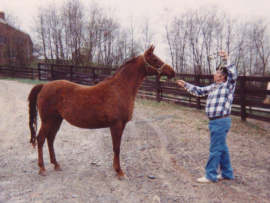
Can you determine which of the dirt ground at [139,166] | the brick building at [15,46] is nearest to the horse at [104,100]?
the dirt ground at [139,166]

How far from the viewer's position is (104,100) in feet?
12.3

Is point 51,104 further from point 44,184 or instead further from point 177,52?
point 177,52

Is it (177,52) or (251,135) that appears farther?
(177,52)

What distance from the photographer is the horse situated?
3727 millimetres

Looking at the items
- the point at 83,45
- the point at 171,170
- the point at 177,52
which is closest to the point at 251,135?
the point at 171,170

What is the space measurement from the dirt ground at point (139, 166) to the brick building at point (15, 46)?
1042 inches

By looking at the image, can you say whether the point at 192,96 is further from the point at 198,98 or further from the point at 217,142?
the point at 217,142

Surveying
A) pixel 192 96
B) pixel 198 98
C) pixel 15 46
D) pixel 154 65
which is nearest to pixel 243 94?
pixel 198 98

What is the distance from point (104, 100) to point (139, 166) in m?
1.41

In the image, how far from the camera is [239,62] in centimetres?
2472

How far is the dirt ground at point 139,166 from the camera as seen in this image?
322 centimetres

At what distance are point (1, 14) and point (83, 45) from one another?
18315mm

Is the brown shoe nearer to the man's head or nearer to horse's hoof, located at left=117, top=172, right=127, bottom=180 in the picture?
horse's hoof, located at left=117, top=172, right=127, bottom=180

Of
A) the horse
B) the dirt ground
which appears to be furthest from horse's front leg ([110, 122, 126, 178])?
the dirt ground
